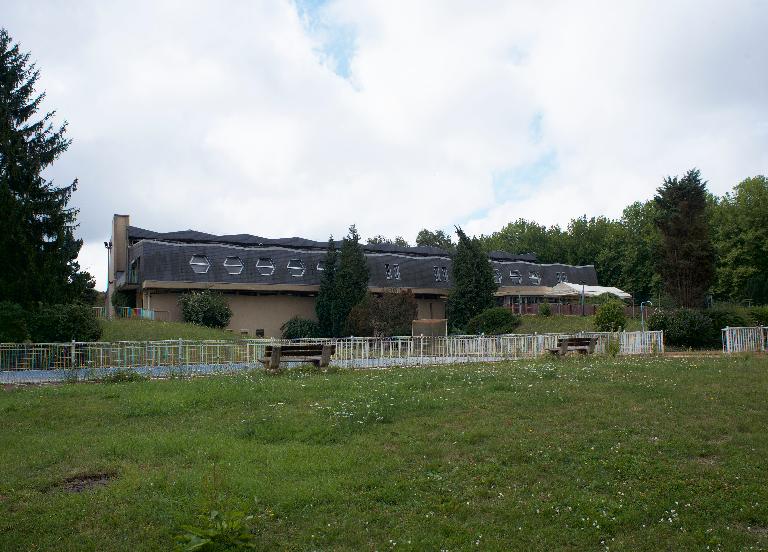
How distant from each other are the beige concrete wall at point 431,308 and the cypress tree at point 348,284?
28.2 ft

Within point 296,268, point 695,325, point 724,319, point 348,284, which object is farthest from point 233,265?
point 724,319

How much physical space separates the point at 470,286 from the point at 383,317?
23.9 ft

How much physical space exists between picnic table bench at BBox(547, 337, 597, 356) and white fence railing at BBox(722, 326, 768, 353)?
5.25 metres

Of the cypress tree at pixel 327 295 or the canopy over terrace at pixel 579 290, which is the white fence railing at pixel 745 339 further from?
the canopy over terrace at pixel 579 290

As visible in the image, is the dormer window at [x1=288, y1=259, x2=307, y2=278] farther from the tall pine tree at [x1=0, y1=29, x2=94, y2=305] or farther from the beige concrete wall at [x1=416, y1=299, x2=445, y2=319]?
the tall pine tree at [x1=0, y1=29, x2=94, y2=305]

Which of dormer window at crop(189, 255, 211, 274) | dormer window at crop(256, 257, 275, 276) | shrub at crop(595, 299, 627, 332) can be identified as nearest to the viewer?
shrub at crop(595, 299, 627, 332)

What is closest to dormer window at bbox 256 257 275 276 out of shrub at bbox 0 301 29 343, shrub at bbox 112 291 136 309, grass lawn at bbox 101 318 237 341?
grass lawn at bbox 101 318 237 341

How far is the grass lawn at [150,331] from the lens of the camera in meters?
28.5

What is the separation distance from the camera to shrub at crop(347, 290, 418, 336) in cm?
3484

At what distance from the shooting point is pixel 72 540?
6.18 metres

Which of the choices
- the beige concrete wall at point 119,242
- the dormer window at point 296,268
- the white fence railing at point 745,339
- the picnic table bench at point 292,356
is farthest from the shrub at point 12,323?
the beige concrete wall at point 119,242

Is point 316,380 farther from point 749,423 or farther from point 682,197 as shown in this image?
point 682,197

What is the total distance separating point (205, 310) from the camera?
121 ft

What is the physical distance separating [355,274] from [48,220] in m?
17.7
